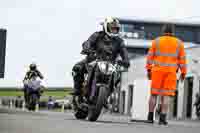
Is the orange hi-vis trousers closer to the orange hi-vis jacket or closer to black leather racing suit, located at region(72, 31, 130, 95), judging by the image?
the orange hi-vis jacket

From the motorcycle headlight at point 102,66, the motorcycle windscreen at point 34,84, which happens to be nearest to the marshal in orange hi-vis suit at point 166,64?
the motorcycle headlight at point 102,66

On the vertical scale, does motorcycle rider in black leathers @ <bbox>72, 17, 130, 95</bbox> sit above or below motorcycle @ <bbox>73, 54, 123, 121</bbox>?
above

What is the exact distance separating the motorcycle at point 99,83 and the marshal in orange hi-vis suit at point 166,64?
1.98 feet

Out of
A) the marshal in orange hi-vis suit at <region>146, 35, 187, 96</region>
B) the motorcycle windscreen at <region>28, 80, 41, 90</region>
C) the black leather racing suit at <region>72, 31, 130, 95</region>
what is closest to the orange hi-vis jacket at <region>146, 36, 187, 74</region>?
the marshal in orange hi-vis suit at <region>146, 35, 187, 96</region>

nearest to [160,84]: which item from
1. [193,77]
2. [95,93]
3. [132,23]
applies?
[95,93]

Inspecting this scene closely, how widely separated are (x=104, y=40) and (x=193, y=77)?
36.9 metres

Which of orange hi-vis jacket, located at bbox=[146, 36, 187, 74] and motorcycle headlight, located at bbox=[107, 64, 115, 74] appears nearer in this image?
motorcycle headlight, located at bbox=[107, 64, 115, 74]

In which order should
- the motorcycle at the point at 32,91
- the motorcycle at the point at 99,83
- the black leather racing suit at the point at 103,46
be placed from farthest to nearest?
the motorcycle at the point at 32,91 < the black leather racing suit at the point at 103,46 < the motorcycle at the point at 99,83

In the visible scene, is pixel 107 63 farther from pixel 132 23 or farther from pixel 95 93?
pixel 132 23

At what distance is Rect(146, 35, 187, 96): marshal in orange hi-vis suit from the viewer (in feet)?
A: 50.5

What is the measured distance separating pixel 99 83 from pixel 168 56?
4.32 ft

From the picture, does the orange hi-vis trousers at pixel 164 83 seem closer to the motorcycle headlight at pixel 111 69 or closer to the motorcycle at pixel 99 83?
the motorcycle at pixel 99 83

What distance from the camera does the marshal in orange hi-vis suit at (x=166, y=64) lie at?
15398 mm

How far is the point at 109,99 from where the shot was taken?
50.4 feet
